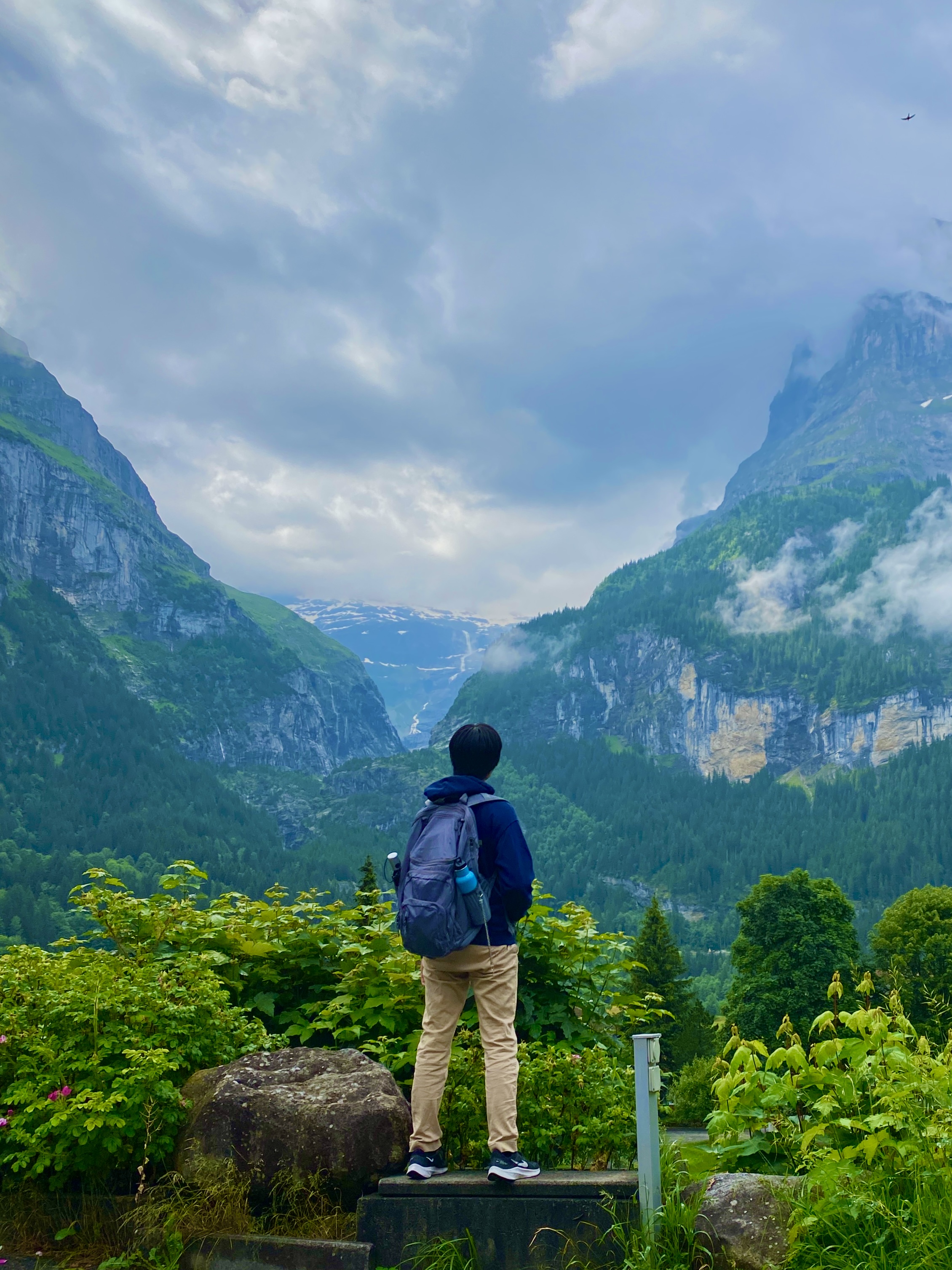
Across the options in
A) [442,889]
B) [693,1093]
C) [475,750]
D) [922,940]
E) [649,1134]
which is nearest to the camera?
[649,1134]

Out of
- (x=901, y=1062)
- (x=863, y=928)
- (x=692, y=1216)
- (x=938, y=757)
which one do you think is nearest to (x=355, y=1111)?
(x=692, y=1216)

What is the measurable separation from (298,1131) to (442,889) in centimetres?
169

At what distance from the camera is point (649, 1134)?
170 inches

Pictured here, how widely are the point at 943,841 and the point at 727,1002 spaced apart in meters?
140

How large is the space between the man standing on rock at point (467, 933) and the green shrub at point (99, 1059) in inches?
56.9

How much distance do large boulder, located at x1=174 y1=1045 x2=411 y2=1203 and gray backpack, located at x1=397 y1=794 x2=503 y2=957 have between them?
3.65ft

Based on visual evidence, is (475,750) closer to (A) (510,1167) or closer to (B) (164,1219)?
(A) (510,1167)

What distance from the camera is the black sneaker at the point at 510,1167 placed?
4.51 m

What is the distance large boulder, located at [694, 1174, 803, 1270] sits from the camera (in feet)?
13.2

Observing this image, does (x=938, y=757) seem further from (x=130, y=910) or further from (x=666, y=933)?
(x=130, y=910)

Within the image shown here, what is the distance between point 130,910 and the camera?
263 inches

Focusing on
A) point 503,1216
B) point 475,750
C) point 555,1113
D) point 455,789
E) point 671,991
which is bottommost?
point 671,991

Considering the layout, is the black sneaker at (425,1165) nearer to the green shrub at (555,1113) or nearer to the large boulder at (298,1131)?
the large boulder at (298,1131)

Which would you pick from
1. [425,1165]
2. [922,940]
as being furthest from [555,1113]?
[922,940]
